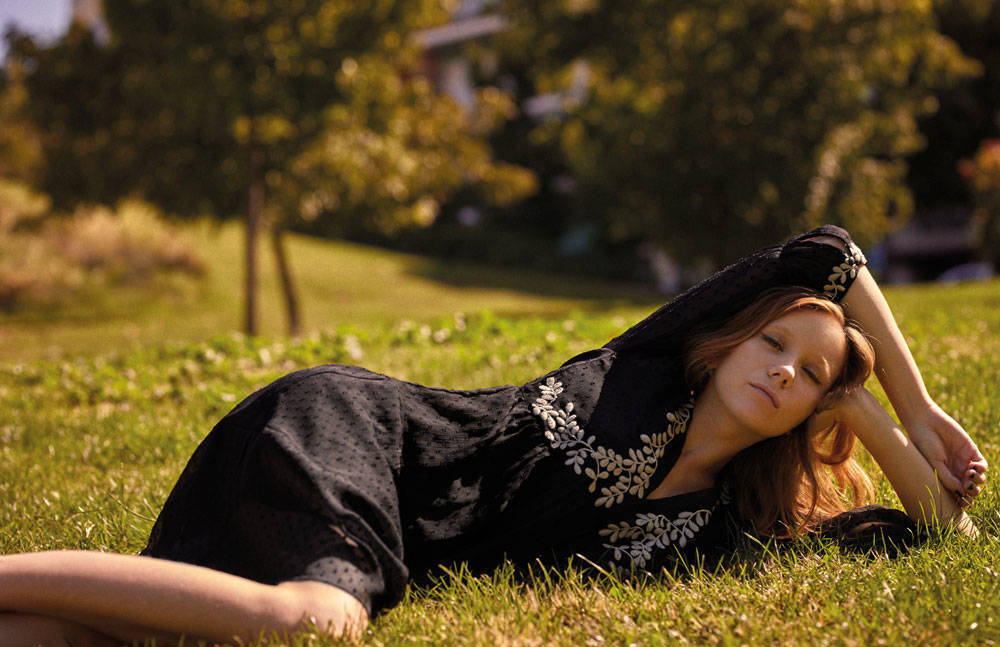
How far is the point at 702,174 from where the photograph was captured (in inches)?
630

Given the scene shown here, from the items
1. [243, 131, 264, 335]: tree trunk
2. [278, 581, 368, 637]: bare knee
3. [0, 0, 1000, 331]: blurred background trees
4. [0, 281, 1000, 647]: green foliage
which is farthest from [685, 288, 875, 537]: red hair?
[243, 131, 264, 335]: tree trunk

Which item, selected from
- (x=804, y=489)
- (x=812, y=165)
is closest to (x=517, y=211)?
(x=812, y=165)

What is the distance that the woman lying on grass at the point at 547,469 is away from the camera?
2.26 m

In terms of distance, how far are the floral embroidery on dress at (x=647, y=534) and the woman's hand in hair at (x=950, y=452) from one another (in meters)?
0.87

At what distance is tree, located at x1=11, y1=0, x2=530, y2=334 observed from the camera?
1052 centimetres

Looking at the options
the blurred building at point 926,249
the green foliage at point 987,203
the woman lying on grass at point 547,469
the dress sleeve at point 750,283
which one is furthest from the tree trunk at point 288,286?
the blurred building at point 926,249

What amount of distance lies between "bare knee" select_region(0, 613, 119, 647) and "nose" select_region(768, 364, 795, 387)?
220 centimetres

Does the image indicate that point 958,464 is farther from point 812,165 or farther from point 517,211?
point 517,211

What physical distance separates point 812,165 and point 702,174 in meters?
2.03

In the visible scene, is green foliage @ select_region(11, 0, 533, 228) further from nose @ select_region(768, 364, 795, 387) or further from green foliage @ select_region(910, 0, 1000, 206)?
green foliage @ select_region(910, 0, 1000, 206)

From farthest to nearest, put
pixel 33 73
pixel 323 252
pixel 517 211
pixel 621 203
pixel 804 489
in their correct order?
pixel 517 211
pixel 323 252
pixel 621 203
pixel 33 73
pixel 804 489

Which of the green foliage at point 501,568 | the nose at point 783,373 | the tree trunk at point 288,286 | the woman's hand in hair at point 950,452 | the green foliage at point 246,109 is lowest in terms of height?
the tree trunk at point 288,286

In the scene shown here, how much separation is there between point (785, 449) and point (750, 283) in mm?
623

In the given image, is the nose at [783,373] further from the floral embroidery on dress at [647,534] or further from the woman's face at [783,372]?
the floral embroidery on dress at [647,534]
